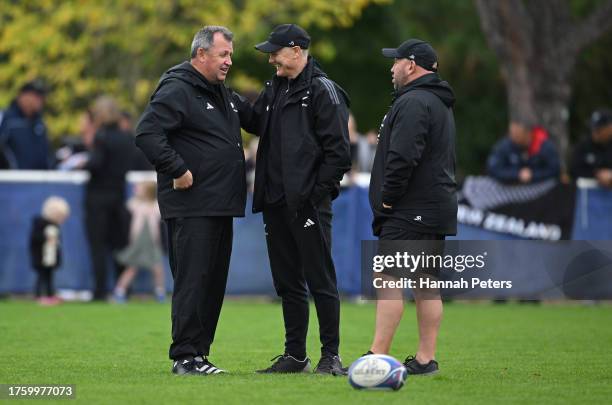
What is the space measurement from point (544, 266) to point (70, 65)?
42.1 feet

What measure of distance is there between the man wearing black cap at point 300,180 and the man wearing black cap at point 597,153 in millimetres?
8620

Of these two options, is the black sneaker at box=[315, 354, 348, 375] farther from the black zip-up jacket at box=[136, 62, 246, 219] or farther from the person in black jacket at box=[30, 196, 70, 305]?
the person in black jacket at box=[30, 196, 70, 305]

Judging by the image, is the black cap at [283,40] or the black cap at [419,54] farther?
the black cap at [283,40]

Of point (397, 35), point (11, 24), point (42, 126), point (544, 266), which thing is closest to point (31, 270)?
point (42, 126)

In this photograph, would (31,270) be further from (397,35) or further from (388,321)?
(397,35)

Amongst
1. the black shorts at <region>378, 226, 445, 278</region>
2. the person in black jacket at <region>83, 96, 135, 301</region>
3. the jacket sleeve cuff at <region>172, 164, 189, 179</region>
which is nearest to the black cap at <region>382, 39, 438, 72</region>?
the black shorts at <region>378, 226, 445, 278</region>

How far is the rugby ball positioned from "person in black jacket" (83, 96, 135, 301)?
31.0 ft

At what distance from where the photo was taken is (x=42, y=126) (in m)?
18.2

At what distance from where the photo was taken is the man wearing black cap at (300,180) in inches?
370

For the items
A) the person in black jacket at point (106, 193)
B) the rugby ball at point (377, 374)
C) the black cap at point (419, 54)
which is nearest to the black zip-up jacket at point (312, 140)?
the black cap at point (419, 54)

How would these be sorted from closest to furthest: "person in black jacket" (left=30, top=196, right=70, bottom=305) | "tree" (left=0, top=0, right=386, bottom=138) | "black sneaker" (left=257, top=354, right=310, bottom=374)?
"black sneaker" (left=257, top=354, right=310, bottom=374) < "person in black jacket" (left=30, top=196, right=70, bottom=305) < "tree" (left=0, top=0, right=386, bottom=138)

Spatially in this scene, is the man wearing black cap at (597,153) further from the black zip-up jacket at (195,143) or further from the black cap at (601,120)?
the black zip-up jacket at (195,143)

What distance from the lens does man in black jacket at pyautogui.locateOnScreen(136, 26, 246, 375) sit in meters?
9.38

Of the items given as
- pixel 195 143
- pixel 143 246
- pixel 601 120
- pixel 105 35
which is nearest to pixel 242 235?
pixel 143 246
